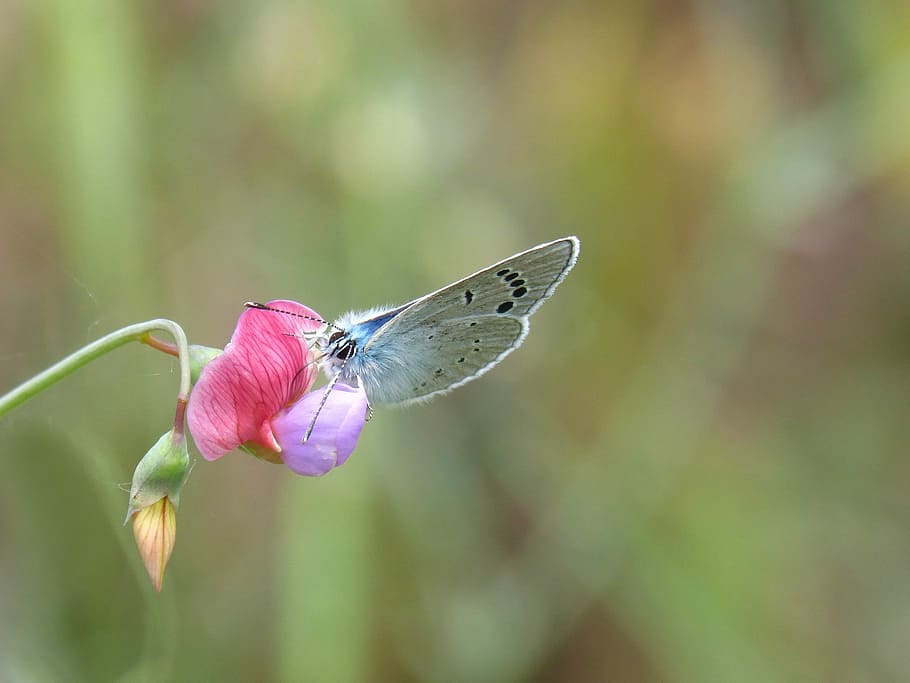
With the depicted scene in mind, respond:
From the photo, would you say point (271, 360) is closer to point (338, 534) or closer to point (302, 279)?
point (338, 534)

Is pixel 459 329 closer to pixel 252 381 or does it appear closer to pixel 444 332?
pixel 444 332

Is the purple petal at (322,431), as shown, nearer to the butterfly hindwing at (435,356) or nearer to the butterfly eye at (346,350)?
the butterfly eye at (346,350)

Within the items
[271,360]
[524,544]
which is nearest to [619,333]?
[524,544]

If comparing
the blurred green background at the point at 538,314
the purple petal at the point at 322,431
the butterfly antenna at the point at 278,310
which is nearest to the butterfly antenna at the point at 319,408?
the purple petal at the point at 322,431

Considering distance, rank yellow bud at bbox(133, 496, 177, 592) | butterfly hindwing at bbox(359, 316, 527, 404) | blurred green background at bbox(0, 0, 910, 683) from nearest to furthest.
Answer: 1. yellow bud at bbox(133, 496, 177, 592)
2. butterfly hindwing at bbox(359, 316, 527, 404)
3. blurred green background at bbox(0, 0, 910, 683)

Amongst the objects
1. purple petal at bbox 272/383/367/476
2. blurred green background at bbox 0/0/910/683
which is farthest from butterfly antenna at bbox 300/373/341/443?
blurred green background at bbox 0/0/910/683

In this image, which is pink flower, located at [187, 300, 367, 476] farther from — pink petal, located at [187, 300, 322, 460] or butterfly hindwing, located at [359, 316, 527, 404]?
butterfly hindwing, located at [359, 316, 527, 404]
